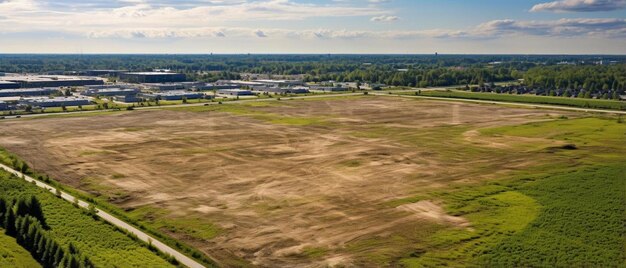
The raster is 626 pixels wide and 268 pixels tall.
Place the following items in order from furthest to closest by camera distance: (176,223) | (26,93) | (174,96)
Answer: (26,93) → (174,96) → (176,223)

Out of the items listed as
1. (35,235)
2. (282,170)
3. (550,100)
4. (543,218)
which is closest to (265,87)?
(550,100)

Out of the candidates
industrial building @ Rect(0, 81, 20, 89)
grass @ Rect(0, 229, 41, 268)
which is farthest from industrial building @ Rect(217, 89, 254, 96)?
grass @ Rect(0, 229, 41, 268)

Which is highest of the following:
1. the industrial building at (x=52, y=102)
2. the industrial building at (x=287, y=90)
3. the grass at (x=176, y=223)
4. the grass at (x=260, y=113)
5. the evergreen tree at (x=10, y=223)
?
the industrial building at (x=287, y=90)

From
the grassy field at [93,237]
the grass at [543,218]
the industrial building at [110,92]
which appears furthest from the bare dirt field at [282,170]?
the industrial building at [110,92]

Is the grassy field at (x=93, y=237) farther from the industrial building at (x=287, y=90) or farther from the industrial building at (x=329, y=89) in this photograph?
the industrial building at (x=329, y=89)

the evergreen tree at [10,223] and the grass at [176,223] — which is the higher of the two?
the evergreen tree at [10,223]

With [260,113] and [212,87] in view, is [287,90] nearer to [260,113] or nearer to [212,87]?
[212,87]
